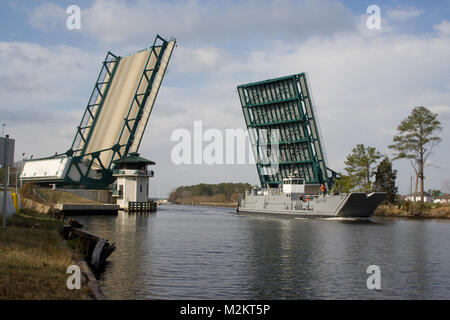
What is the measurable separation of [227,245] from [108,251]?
6946 millimetres

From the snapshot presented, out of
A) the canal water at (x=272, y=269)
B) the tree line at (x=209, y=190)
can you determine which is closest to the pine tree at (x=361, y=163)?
the canal water at (x=272, y=269)

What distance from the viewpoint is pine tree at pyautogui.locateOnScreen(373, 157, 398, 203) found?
51.1 m

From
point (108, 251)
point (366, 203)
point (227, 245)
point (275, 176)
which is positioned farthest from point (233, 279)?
point (275, 176)

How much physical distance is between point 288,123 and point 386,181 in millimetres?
18369

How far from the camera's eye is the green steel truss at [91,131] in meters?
44.1

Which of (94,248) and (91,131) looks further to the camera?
(91,131)

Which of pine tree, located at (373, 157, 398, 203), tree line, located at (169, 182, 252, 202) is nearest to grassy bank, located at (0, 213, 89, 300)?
pine tree, located at (373, 157, 398, 203)

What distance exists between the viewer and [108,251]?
12.7m

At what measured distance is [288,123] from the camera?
39.3m

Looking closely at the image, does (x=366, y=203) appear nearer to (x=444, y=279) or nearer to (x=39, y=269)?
(x=444, y=279)

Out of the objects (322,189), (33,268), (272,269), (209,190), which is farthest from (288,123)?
(209,190)

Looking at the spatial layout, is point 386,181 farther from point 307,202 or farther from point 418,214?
point 307,202

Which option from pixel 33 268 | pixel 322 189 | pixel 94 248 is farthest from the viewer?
pixel 322 189

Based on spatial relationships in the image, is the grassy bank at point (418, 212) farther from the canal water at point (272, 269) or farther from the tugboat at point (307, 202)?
the canal water at point (272, 269)
